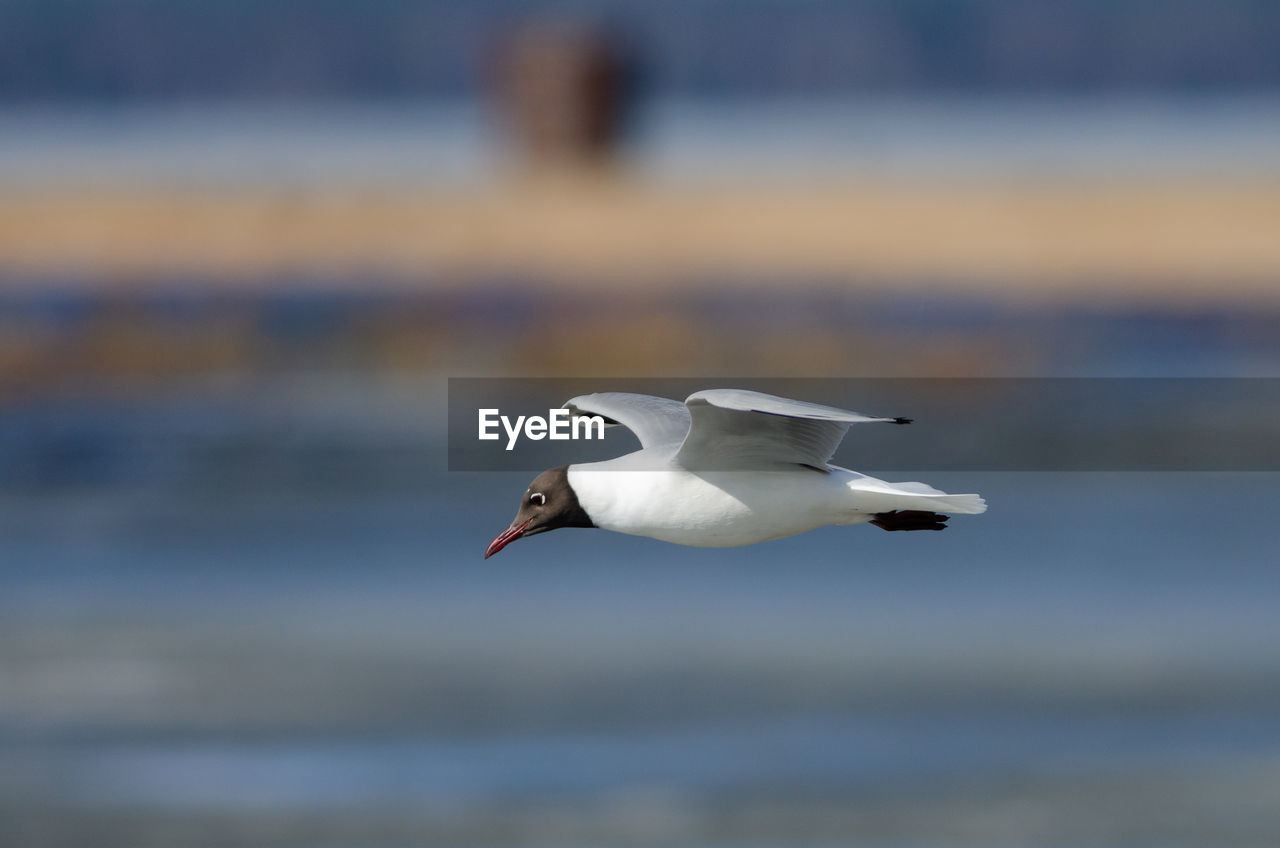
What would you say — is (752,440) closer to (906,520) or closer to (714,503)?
(714,503)

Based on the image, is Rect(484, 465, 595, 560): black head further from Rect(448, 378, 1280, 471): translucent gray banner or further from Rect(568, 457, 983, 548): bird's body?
Rect(448, 378, 1280, 471): translucent gray banner

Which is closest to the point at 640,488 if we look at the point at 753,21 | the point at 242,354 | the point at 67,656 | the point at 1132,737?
the point at 1132,737

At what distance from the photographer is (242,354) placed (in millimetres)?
26969

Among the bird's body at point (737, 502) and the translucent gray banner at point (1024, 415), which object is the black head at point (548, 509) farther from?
the translucent gray banner at point (1024, 415)

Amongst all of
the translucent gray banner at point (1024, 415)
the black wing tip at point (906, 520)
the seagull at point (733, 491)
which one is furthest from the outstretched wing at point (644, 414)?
the translucent gray banner at point (1024, 415)

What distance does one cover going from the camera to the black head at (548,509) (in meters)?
6.80

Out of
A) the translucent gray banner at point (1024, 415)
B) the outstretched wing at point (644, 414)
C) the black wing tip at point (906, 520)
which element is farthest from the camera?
the translucent gray banner at point (1024, 415)

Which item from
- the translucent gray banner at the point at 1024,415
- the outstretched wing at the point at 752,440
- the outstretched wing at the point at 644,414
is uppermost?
the translucent gray banner at the point at 1024,415

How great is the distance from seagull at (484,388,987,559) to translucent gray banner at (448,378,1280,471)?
12.7 metres

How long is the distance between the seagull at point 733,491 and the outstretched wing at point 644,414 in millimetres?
302

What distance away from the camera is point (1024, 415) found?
22828mm

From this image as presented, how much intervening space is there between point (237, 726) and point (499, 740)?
205 centimetres

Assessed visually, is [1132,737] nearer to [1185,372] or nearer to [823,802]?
[823,802]

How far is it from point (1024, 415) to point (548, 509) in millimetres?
16504
